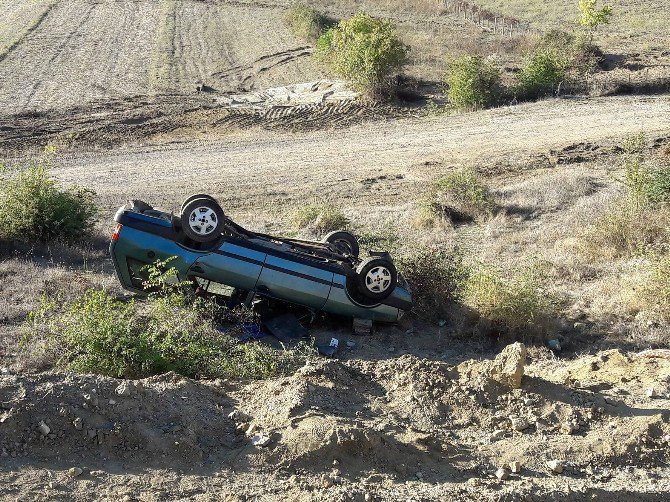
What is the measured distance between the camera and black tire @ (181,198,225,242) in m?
8.83

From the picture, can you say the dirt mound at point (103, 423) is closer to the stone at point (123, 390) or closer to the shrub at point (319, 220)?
the stone at point (123, 390)

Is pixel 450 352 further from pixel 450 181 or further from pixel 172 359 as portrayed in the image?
pixel 450 181

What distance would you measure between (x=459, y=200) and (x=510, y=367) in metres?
8.02

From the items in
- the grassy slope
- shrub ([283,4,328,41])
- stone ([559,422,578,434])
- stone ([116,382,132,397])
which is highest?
the grassy slope

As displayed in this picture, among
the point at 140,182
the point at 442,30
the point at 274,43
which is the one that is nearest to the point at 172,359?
the point at 140,182

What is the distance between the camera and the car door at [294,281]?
9.04m

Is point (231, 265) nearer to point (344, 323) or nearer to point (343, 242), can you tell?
point (344, 323)

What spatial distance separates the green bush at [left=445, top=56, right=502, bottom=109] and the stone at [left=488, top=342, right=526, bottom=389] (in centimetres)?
1864

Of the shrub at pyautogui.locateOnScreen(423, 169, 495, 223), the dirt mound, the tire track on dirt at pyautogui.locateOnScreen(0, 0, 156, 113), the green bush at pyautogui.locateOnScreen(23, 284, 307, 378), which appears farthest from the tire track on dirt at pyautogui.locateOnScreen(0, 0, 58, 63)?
the dirt mound

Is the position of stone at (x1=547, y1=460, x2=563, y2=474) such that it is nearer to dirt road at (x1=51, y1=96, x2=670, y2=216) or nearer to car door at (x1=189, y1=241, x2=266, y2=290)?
car door at (x1=189, y1=241, x2=266, y2=290)

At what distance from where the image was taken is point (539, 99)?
83.5 feet

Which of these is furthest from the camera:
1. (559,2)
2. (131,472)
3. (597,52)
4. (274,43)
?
(559,2)

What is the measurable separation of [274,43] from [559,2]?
19.2 metres

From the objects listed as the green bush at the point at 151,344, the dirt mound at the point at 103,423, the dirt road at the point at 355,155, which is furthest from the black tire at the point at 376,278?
the dirt road at the point at 355,155
